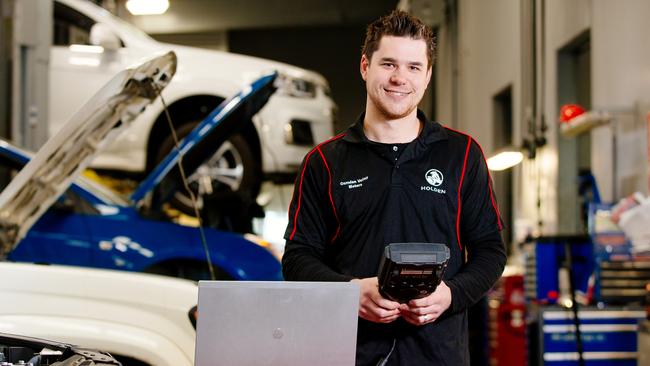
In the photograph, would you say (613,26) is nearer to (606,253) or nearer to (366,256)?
(606,253)

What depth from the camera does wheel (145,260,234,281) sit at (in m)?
4.60

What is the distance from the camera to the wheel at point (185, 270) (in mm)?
4598

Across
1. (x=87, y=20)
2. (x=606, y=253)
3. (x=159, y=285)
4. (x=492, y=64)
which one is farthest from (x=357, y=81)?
(x=159, y=285)

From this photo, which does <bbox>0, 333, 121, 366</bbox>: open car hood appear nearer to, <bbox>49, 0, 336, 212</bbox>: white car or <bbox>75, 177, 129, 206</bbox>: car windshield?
<bbox>75, 177, 129, 206</bbox>: car windshield

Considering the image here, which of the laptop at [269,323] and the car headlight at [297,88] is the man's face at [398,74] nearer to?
the laptop at [269,323]

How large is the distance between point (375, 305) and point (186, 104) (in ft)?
17.1

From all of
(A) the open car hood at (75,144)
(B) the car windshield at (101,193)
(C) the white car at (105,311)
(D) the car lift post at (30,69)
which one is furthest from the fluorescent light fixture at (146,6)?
(C) the white car at (105,311)

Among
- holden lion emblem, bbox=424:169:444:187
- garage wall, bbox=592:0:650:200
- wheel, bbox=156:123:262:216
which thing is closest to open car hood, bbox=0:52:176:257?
holden lion emblem, bbox=424:169:444:187

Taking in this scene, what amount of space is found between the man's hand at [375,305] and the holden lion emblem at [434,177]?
30 cm

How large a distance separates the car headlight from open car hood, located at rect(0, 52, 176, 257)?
3525mm

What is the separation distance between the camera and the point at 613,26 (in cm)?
636

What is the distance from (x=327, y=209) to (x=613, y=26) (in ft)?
16.2

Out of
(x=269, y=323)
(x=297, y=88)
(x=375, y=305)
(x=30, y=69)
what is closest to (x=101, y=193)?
(x=30, y=69)

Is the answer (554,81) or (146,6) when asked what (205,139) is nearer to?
(554,81)
